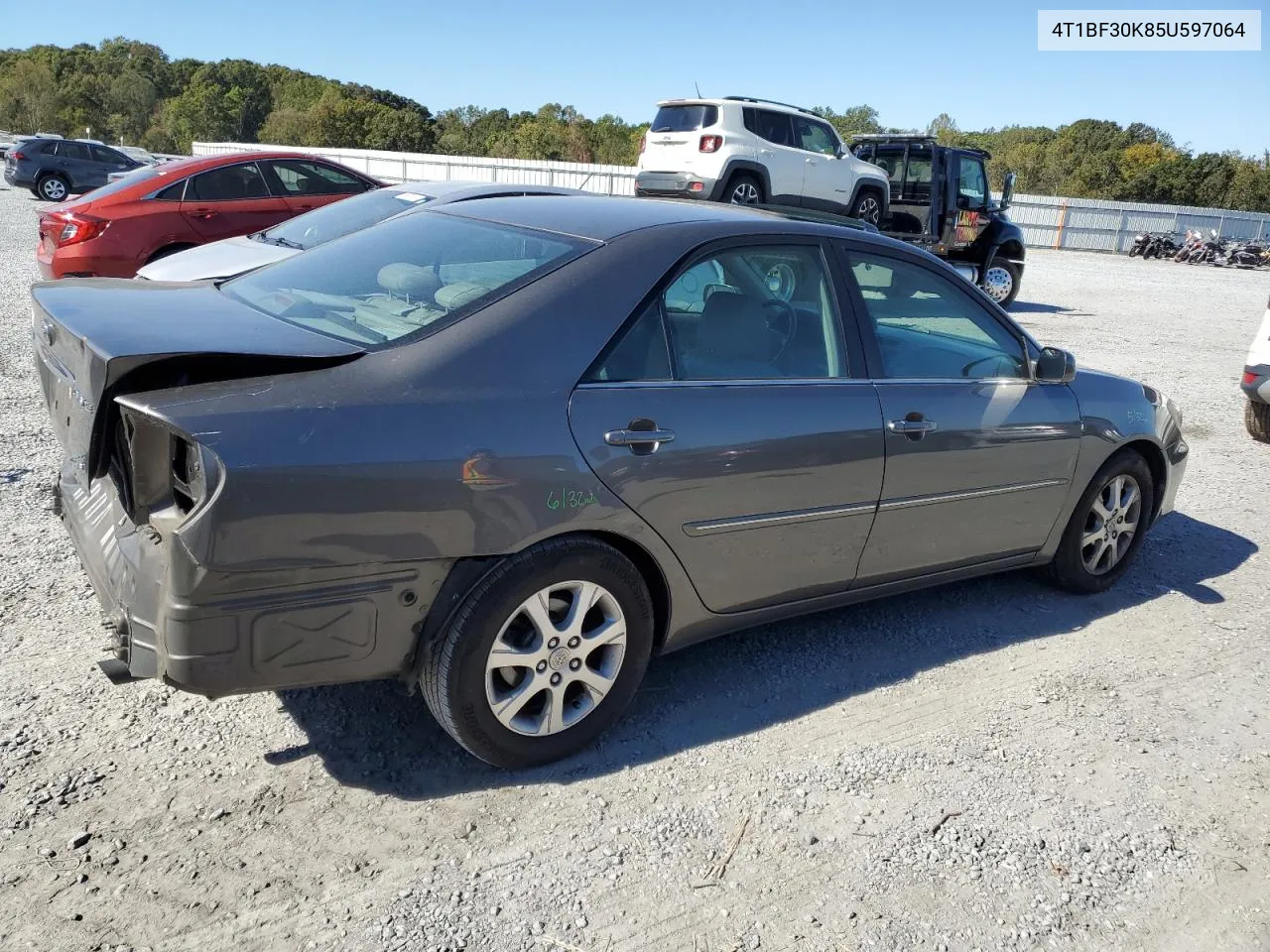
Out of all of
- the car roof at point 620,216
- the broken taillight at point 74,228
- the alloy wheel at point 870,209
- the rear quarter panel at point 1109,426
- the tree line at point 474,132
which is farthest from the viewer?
the tree line at point 474,132

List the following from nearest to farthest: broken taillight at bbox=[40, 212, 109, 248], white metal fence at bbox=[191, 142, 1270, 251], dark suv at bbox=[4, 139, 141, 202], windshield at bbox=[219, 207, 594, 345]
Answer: windshield at bbox=[219, 207, 594, 345] → broken taillight at bbox=[40, 212, 109, 248] → dark suv at bbox=[4, 139, 141, 202] → white metal fence at bbox=[191, 142, 1270, 251]

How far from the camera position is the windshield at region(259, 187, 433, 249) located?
764cm

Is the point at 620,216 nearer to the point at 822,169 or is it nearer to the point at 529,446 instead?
the point at 529,446

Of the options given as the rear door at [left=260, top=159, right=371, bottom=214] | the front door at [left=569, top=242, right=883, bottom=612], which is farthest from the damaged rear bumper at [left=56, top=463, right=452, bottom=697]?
the rear door at [left=260, top=159, right=371, bottom=214]

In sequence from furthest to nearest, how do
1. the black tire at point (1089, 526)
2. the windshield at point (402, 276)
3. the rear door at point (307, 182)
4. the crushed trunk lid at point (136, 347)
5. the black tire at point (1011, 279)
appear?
1. the black tire at point (1011, 279)
2. the rear door at point (307, 182)
3. the black tire at point (1089, 526)
4. the windshield at point (402, 276)
5. the crushed trunk lid at point (136, 347)

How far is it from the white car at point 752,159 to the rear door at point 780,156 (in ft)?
0.05

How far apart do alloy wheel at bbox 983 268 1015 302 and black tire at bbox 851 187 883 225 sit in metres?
1.92

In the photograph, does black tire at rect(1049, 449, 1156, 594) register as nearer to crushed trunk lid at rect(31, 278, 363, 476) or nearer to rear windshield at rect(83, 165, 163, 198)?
crushed trunk lid at rect(31, 278, 363, 476)

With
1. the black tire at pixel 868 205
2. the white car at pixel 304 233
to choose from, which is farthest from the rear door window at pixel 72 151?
the white car at pixel 304 233

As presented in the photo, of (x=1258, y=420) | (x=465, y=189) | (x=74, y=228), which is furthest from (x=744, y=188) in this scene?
(x=74, y=228)

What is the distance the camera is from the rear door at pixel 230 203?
30.8 feet

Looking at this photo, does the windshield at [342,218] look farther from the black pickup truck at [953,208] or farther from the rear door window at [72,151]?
the rear door window at [72,151]

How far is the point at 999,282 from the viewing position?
15859 mm

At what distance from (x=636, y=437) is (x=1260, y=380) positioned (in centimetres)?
673
